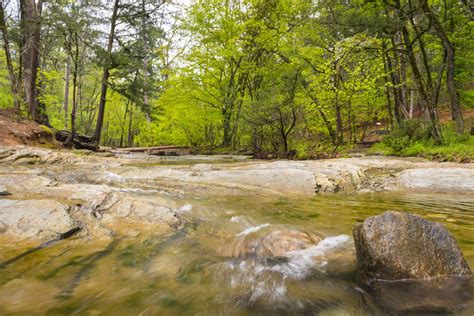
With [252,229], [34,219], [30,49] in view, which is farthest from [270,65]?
[34,219]

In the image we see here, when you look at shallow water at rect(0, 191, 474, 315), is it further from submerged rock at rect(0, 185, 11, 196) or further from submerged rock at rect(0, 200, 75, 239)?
submerged rock at rect(0, 185, 11, 196)

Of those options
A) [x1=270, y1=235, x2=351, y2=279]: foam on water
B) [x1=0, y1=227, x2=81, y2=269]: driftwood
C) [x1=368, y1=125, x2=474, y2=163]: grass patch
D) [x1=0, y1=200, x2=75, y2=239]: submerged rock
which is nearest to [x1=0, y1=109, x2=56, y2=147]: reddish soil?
[x1=0, y1=200, x2=75, y2=239]: submerged rock

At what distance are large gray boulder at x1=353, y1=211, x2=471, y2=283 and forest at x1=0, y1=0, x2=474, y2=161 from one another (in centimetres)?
697

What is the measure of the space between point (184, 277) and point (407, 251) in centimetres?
153

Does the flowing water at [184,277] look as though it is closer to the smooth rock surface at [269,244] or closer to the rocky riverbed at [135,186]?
the smooth rock surface at [269,244]

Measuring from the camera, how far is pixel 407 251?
181cm

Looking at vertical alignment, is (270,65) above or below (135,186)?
above

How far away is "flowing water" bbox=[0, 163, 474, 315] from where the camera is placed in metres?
1.56

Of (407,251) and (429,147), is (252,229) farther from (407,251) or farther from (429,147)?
(429,147)

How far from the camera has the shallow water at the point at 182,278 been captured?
1.56m

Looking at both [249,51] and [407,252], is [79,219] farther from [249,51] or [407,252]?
[249,51]

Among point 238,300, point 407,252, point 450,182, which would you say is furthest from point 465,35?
point 238,300

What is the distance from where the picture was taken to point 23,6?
1160 centimetres

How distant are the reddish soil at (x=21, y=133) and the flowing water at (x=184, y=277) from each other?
7.70 meters
